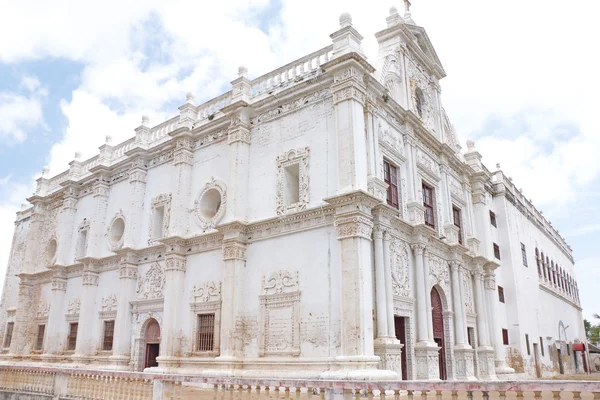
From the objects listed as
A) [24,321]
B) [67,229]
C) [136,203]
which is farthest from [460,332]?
[24,321]

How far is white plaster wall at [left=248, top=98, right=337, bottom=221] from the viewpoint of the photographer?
13609mm

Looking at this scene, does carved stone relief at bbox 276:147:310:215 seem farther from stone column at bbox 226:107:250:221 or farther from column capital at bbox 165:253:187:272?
column capital at bbox 165:253:187:272

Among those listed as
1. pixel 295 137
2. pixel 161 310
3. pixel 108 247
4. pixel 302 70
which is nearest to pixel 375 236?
pixel 295 137

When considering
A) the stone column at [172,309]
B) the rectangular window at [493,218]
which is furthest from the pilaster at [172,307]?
the rectangular window at [493,218]

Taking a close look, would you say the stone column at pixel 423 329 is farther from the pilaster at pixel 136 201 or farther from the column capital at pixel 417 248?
the pilaster at pixel 136 201

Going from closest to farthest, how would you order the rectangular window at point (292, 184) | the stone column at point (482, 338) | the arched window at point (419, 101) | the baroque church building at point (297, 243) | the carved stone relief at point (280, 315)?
1. the baroque church building at point (297, 243)
2. the carved stone relief at point (280, 315)
3. the rectangular window at point (292, 184)
4. the stone column at point (482, 338)
5. the arched window at point (419, 101)

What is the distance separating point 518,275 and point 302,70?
15338mm

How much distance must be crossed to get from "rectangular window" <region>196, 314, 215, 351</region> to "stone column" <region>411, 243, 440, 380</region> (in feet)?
20.6

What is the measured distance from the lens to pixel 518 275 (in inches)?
916

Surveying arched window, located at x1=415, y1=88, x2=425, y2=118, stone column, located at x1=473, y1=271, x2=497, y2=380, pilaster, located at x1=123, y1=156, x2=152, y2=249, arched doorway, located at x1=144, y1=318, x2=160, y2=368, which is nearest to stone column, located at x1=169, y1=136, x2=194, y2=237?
pilaster, located at x1=123, y1=156, x2=152, y2=249

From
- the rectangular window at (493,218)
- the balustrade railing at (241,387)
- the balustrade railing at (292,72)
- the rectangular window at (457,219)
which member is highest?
the balustrade railing at (292,72)

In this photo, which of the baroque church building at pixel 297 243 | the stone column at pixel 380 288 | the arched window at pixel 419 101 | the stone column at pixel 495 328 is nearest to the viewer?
the stone column at pixel 380 288

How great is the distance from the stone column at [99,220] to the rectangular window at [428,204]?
1305 centimetres

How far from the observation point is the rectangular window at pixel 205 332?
49.6 feet
